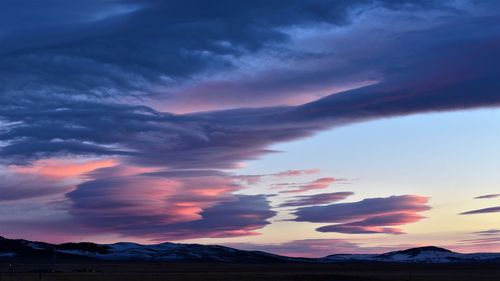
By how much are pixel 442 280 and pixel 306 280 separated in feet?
89.2

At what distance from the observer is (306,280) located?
105062 millimetres

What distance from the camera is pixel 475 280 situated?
384 ft

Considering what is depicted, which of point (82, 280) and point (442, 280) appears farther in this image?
point (442, 280)

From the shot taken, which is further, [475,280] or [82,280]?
[475,280]

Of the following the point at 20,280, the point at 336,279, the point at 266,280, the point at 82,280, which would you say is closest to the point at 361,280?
the point at 336,279

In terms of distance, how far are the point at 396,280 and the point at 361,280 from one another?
853cm

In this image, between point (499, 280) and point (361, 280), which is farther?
point (499, 280)

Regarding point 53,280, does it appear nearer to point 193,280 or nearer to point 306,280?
point 193,280

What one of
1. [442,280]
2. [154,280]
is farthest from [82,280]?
[442,280]

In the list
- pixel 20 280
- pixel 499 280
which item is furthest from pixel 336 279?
pixel 20 280

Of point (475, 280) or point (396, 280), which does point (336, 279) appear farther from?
point (475, 280)

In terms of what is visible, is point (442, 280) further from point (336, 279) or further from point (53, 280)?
point (53, 280)

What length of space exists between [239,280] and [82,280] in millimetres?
23884

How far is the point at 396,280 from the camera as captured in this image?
11250cm
